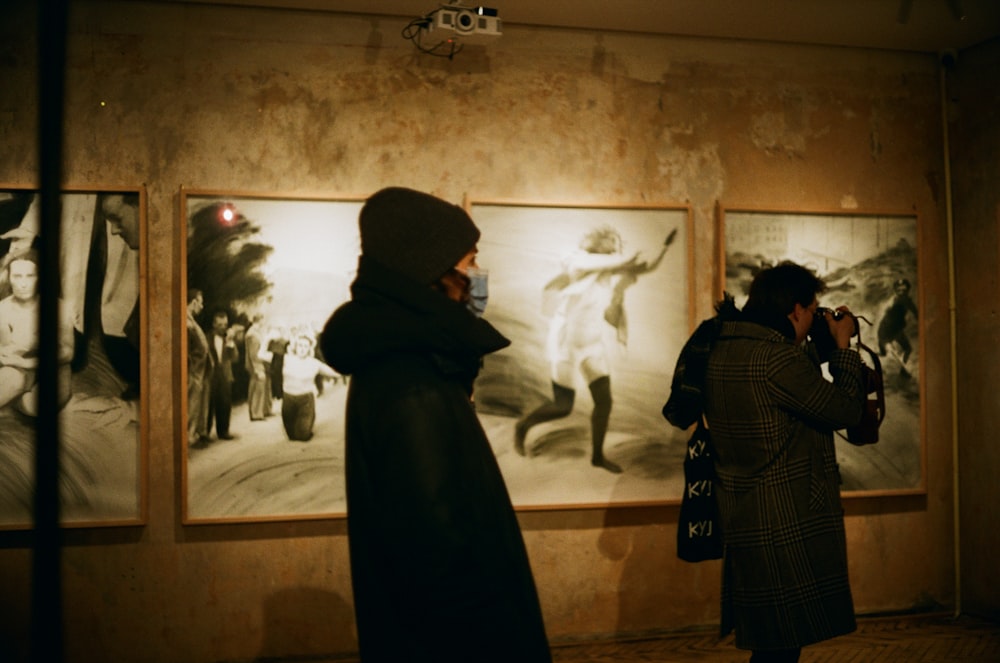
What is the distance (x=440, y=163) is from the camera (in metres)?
4.24

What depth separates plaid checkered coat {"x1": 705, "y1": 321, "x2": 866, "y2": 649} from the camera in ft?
9.05

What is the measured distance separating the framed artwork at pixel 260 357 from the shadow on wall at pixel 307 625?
408 mm

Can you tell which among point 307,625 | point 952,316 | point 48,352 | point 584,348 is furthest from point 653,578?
point 48,352

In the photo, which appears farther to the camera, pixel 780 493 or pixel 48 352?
pixel 780 493

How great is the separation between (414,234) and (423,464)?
19.6 inches

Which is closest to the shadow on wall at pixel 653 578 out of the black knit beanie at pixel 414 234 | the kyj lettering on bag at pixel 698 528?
the kyj lettering on bag at pixel 698 528

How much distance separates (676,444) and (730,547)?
1554 mm

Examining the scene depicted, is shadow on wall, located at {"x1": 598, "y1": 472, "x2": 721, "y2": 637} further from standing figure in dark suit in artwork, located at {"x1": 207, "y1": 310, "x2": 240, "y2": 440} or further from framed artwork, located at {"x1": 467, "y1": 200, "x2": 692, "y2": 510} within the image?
standing figure in dark suit in artwork, located at {"x1": 207, "y1": 310, "x2": 240, "y2": 440}

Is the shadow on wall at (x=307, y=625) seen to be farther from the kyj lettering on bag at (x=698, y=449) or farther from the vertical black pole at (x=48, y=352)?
the vertical black pole at (x=48, y=352)

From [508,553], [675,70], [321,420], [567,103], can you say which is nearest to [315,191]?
[321,420]

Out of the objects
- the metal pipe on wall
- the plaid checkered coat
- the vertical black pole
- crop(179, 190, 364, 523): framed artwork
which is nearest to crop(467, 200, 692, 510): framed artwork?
crop(179, 190, 364, 523): framed artwork

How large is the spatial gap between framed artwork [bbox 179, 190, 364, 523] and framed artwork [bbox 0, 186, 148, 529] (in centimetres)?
23

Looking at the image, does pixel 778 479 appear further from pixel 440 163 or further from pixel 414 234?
pixel 440 163

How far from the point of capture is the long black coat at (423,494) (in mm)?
1547
